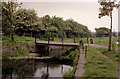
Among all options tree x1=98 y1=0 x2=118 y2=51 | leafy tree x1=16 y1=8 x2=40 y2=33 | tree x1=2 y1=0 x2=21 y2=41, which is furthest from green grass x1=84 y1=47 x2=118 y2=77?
leafy tree x1=16 y1=8 x2=40 y2=33

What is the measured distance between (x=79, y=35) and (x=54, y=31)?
14.2 m

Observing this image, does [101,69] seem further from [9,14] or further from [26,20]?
[26,20]

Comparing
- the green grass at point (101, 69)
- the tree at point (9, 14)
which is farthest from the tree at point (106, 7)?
the tree at point (9, 14)

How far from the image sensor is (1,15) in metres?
22.8

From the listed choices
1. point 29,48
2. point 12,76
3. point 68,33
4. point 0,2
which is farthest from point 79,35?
point 12,76

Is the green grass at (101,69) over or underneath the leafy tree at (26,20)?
underneath

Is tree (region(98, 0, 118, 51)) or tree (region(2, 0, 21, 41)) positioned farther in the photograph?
tree (region(2, 0, 21, 41))

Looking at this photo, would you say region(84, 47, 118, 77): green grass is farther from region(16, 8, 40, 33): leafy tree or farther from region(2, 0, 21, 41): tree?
region(16, 8, 40, 33): leafy tree

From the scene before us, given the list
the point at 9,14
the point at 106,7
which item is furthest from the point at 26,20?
the point at 106,7

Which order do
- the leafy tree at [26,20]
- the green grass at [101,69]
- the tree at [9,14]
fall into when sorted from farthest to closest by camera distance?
the leafy tree at [26,20] < the tree at [9,14] < the green grass at [101,69]

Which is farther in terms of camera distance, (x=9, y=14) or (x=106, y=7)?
(x=9, y=14)

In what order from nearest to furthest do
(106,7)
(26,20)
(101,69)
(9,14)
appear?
(101,69) < (106,7) < (9,14) < (26,20)

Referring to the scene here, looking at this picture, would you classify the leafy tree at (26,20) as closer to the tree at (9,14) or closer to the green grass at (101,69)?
the tree at (9,14)

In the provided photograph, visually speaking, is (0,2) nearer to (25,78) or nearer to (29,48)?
(29,48)
